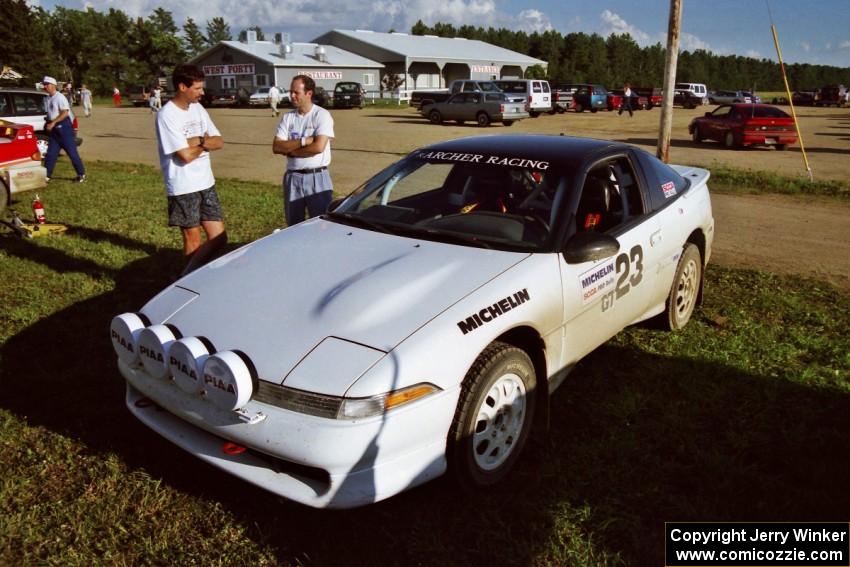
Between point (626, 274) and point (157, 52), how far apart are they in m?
81.0

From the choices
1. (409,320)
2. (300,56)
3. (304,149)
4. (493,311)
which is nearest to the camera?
(409,320)

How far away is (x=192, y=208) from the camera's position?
17.1 feet

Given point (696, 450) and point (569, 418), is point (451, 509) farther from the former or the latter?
point (696, 450)

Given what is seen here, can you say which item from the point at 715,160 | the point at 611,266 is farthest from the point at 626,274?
the point at 715,160

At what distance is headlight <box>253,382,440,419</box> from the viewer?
2.40 meters

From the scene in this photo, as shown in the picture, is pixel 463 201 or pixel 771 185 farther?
pixel 771 185

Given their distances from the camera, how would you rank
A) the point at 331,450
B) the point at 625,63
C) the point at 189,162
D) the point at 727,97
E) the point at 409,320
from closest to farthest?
the point at 331,450, the point at 409,320, the point at 189,162, the point at 727,97, the point at 625,63

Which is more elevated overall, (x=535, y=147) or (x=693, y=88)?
(x=693, y=88)

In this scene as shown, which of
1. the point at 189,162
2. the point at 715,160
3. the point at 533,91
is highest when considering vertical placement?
the point at 533,91

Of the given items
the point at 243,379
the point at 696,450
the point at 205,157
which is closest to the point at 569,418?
the point at 696,450

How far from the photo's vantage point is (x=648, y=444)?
3.35 metres

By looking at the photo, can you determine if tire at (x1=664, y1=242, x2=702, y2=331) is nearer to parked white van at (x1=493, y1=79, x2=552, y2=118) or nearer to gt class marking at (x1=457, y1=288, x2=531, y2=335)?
gt class marking at (x1=457, y1=288, x2=531, y2=335)

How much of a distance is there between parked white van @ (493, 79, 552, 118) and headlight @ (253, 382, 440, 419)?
30.0 metres

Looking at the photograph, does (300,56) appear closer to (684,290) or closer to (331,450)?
(684,290)
